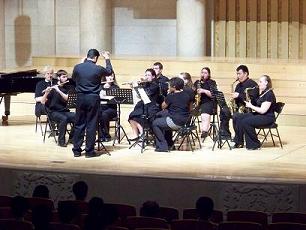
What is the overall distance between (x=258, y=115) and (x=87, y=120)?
2.41 m

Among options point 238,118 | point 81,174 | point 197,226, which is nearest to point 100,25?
point 238,118

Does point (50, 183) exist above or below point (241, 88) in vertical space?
below

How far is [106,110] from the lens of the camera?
12.5 metres

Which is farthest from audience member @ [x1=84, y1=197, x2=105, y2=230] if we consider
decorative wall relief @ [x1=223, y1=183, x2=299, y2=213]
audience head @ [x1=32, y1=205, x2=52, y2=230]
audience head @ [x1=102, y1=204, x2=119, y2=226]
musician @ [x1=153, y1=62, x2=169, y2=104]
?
musician @ [x1=153, y1=62, x2=169, y2=104]

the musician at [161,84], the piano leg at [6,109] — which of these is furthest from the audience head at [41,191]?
the piano leg at [6,109]

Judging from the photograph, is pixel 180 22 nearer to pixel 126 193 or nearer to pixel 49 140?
pixel 49 140

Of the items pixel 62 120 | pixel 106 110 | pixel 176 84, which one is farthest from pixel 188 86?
pixel 62 120

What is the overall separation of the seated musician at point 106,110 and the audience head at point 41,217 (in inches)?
211

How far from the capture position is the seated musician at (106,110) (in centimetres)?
1241

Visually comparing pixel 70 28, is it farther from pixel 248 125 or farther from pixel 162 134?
pixel 248 125

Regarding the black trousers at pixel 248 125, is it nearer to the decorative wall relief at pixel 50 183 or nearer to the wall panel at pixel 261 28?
the decorative wall relief at pixel 50 183

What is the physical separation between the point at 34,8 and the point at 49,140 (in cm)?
895

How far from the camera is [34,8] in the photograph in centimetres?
2133

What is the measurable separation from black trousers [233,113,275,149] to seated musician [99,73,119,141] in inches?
71.6
